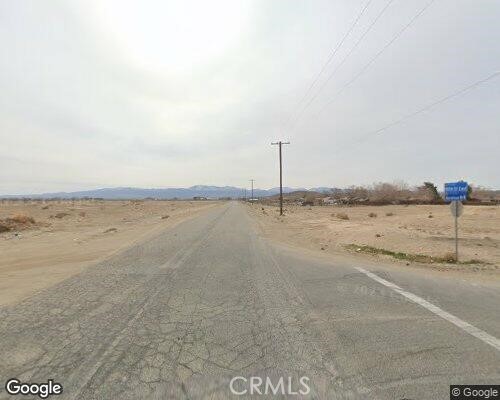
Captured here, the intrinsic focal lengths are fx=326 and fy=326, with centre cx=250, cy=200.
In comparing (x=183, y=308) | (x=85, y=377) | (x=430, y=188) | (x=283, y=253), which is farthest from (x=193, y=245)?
(x=430, y=188)

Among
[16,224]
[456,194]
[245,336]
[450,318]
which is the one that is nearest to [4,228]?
[16,224]

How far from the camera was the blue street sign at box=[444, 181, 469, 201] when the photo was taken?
11.6 m

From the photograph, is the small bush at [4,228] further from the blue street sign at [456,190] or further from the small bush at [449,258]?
the blue street sign at [456,190]

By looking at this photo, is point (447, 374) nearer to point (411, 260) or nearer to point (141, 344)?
point (141, 344)

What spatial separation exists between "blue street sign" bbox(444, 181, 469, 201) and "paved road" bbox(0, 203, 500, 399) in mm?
4665

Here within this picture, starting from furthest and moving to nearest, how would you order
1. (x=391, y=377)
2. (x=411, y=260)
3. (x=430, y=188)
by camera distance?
(x=430, y=188), (x=411, y=260), (x=391, y=377)

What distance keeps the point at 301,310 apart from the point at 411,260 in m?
7.45

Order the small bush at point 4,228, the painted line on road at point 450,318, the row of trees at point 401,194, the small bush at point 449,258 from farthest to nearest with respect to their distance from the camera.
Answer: the row of trees at point 401,194
the small bush at point 4,228
the small bush at point 449,258
the painted line on road at point 450,318

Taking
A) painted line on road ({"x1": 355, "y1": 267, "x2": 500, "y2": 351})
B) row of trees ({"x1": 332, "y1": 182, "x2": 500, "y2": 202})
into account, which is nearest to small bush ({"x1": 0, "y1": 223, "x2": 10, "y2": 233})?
painted line on road ({"x1": 355, "y1": 267, "x2": 500, "y2": 351})

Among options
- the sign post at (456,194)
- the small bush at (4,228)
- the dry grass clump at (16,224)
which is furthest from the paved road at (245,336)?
the dry grass clump at (16,224)

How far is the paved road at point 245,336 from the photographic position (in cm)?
356

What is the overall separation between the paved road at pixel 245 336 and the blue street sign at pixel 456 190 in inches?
184

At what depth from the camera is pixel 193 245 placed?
45.8 ft

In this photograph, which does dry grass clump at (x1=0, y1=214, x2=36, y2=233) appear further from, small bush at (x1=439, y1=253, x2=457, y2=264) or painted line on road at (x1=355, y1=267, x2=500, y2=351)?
small bush at (x1=439, y1=253, x2=457, y2=264)
